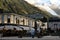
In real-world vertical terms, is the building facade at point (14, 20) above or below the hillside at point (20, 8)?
below

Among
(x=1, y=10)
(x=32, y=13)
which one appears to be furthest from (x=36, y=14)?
(x=1, y=10)

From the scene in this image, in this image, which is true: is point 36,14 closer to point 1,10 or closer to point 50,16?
point 50,16

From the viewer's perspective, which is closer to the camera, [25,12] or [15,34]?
[15,34]

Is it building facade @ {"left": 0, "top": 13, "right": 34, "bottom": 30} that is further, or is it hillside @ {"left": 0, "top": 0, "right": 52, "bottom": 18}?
hillside @ {"left": 0, "top": 0, "right": 52, "bottom": 18}

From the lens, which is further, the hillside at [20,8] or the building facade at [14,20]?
the hillside at [20,8]

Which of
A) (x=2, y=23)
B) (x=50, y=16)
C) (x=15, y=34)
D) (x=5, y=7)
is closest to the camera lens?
(x=15, y=34)

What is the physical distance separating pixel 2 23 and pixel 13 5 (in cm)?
542

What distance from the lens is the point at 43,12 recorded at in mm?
44250

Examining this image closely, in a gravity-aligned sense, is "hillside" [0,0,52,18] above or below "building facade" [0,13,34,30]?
above

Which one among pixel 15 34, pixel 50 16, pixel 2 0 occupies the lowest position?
pixel 15 34

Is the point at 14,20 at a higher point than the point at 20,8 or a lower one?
lower

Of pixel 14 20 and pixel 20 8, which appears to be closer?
pixel 14 20

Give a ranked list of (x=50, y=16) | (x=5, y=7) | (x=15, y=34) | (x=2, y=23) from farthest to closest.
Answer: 1. (x=50, y=16)
2. (x=5, y=7)
3. (x=2, y=23)
4. (x=15, y=34)

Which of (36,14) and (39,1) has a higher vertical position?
(39,1)
